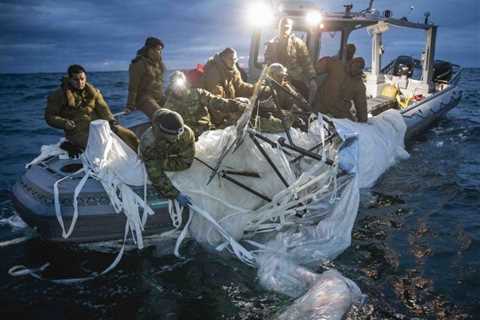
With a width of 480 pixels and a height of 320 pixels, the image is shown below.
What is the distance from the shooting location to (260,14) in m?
8.97

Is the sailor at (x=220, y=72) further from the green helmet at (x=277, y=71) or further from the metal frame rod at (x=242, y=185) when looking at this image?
the metal frame rod at (x=242, y=185)

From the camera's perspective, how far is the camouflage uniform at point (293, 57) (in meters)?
7.65

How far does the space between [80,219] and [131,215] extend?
601 mm

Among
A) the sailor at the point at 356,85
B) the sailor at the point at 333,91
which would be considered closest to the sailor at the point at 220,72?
the sailor at the point at 333,91

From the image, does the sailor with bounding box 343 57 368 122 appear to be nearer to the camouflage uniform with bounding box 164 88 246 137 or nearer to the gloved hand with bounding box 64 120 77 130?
the camouflage uniform with bounding box 164 88 246 137

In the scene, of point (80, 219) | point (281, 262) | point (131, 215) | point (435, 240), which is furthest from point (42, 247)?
point (435, 240)

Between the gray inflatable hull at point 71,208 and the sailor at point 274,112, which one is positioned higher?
the sailor at point 274,112

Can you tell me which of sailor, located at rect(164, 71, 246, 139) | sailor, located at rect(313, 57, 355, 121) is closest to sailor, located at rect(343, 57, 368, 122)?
sailor, located at rect(313, 57, 355, 121)

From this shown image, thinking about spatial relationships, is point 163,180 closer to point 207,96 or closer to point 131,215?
point 131,215

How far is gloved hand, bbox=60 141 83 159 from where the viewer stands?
559cm

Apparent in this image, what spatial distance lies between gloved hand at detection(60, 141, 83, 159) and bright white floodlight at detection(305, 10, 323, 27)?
233 inches

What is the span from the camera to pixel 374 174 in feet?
25.0

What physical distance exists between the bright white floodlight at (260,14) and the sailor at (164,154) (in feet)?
17.2

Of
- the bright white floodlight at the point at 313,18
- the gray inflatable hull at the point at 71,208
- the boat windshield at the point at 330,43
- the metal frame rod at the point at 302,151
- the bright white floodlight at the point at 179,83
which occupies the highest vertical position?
the bright white floodlight at the point at 313,18
